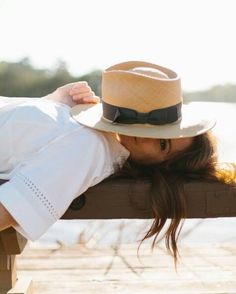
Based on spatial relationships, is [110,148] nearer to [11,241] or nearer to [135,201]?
[135,201]

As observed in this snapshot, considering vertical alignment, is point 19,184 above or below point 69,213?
above

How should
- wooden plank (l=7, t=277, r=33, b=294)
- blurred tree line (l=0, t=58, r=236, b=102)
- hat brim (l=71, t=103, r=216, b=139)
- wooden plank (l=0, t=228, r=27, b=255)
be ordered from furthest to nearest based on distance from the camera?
blurred tree line (l=0, t=58, r=236, b=102), wooden plank (l=7, t=277, r=33, b=294), wooden plank (l=0, t=228, r=27, b=255), hat brim (l=71, t=103, r=216, b=139)

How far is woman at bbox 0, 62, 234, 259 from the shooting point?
1.74 m

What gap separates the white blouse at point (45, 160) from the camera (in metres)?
1.72

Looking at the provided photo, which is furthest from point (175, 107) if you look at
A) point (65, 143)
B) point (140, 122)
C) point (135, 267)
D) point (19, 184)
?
point (135, 267)

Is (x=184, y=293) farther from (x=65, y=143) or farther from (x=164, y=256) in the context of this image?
(x=65, y=143)

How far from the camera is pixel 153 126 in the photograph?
1911 mm

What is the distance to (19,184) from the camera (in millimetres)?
1722

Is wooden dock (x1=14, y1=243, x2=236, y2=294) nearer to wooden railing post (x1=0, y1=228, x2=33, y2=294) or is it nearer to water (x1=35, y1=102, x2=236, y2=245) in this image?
water (x1=35, y1=102, x2=236, y2=245)

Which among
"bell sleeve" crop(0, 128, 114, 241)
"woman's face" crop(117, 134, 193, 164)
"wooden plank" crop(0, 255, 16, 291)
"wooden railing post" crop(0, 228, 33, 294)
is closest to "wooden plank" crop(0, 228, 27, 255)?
"wooden railing post" crop(0, 228, 33, 294)

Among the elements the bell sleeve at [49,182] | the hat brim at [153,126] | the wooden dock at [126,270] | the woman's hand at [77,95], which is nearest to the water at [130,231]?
the wooden dock at [126,270]

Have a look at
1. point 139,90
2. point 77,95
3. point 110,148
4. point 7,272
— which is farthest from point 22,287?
point 139,90

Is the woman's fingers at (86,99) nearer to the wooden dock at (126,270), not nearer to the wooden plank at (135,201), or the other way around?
the wooden plank at (135,201)

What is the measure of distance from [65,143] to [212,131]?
19.1 inches
